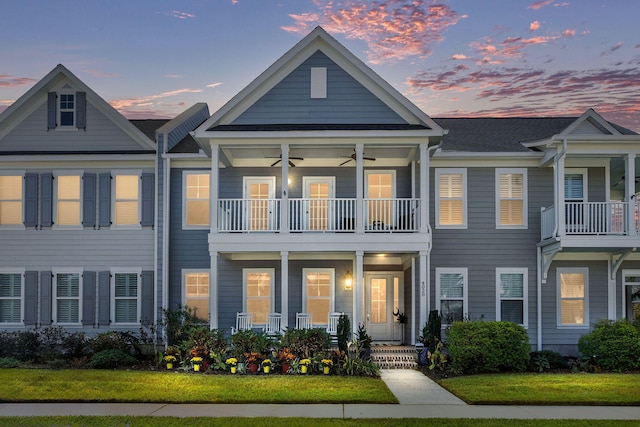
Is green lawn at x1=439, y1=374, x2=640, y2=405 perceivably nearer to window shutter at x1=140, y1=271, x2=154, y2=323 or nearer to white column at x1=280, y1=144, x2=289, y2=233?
white column at x1=280, y1=144, x2=289, y2=233

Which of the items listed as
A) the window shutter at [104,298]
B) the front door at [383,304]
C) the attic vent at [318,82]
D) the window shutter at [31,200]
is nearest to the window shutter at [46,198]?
the window shutter at [31,200]

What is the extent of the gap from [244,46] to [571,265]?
40.7 feet

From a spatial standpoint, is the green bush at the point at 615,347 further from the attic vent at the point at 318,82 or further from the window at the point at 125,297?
the window at the point at 125,297

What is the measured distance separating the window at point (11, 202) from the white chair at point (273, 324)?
853cm

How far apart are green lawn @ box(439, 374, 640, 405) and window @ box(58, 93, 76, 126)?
13777 mm

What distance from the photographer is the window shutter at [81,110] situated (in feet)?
70.6

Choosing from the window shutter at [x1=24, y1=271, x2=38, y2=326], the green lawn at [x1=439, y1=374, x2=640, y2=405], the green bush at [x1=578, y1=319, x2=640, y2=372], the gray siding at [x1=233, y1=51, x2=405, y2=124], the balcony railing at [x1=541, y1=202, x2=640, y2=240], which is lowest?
the green lawn at [x1=439, y1=374, x2=640, y2=405]

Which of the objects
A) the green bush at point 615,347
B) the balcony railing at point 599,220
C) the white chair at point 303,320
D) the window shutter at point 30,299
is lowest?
the green bush at point 615,347

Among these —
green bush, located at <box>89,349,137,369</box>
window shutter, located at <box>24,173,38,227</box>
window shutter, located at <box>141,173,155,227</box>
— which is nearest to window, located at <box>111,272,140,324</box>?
window shutter, located at <box>141,173,155,227</box>

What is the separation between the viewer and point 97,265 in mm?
21469

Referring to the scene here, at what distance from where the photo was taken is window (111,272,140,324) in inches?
842

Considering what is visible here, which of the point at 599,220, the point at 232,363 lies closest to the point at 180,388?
the point at 232,363

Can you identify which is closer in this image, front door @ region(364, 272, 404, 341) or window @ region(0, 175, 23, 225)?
window @ region(0, 175, 23, 225)

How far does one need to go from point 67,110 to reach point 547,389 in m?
16.0
